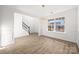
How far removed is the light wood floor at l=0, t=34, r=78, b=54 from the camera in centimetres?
152

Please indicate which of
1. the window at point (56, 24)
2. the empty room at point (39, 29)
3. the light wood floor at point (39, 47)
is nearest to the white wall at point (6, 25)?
the empty room at point (39, 29)

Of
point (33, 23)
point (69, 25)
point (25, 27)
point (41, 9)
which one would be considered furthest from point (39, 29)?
point (69, 25)

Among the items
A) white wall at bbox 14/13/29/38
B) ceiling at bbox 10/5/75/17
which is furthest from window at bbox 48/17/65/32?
white wall at bbox 14/13/29/38

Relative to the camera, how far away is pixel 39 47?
157 cm

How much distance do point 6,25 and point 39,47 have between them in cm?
80

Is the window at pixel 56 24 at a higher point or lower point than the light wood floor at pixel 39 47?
higher

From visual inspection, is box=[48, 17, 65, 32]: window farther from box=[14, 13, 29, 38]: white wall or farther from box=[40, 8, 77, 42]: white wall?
box=[14, 13, 29, 38]: white wall

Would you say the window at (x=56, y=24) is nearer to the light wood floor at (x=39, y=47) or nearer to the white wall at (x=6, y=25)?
the light wood floor at (x=39, y=47)

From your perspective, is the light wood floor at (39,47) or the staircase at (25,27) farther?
the staircase at (25,27)

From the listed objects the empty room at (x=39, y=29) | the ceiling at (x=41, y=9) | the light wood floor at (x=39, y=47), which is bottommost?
the light wood floor at (x=39, y=47)

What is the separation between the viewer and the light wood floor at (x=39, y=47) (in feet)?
4.99
